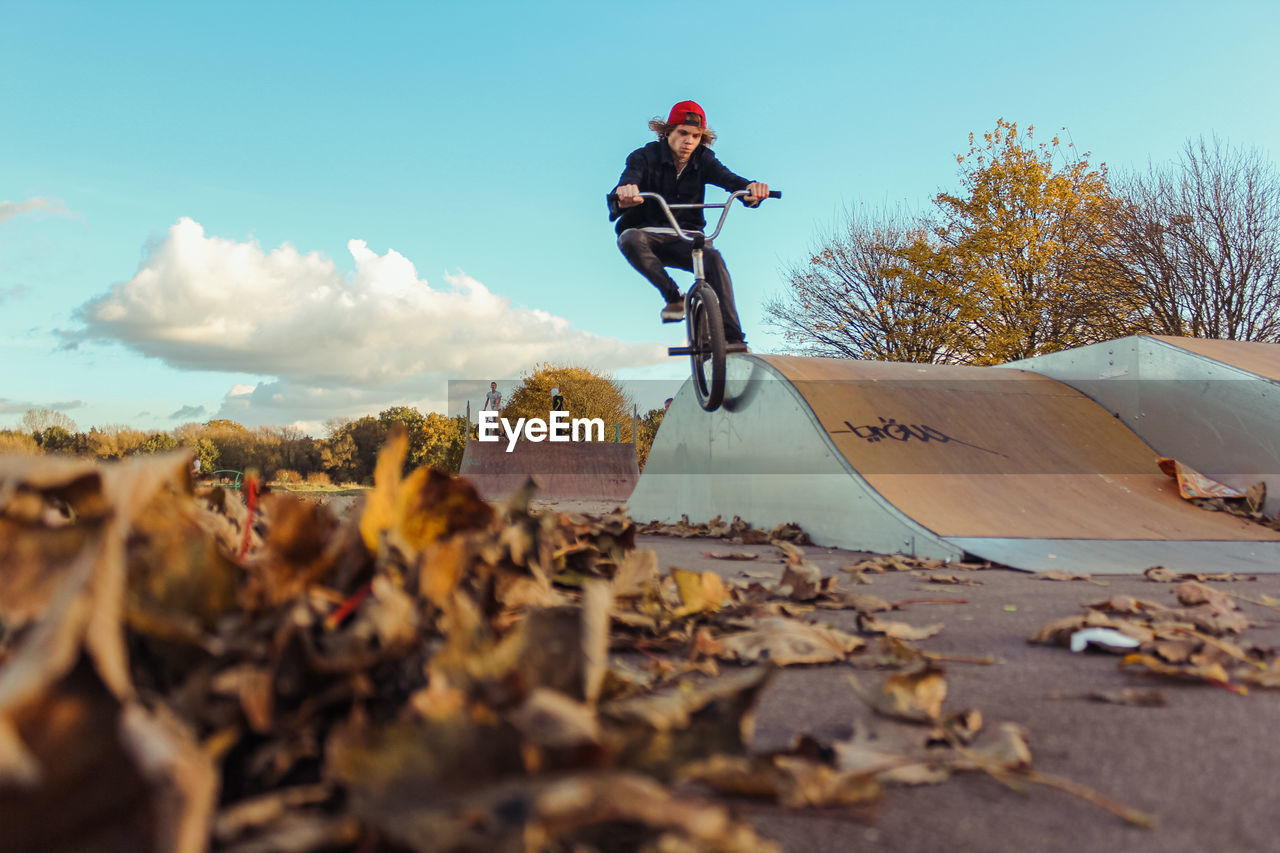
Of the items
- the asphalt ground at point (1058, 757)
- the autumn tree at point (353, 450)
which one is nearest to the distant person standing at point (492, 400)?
the asphalt ground at point (1058, 757)

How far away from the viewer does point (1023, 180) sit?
25.1m

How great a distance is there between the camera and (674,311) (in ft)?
23.3

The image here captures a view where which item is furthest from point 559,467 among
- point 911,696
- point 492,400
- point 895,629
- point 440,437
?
point 440,437

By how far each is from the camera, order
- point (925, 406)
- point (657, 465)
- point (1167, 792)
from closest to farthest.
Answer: point (1167, 792)
point (925, 406)
point (657, 465)

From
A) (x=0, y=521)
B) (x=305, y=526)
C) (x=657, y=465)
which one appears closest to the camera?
(x=0, y=521)

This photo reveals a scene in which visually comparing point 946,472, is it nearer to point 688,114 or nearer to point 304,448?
point 688,114

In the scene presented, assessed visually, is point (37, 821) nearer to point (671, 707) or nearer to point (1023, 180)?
point (671, 707)

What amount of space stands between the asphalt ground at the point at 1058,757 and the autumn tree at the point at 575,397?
A: 39.4 meters

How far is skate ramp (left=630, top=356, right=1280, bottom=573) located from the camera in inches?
165

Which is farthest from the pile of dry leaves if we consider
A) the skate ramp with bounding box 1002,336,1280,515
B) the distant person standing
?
the distant person standing

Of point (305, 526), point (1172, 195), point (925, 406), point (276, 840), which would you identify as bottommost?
point (276, 840)

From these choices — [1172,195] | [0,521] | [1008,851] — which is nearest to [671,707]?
[1008,851]

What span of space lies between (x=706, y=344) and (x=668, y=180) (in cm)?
159

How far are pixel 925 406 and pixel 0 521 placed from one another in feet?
19.4
